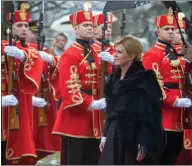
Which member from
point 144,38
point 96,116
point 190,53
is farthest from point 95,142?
point 144,38

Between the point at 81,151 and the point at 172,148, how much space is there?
3.58 ft

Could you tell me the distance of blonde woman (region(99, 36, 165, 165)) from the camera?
7.90 m

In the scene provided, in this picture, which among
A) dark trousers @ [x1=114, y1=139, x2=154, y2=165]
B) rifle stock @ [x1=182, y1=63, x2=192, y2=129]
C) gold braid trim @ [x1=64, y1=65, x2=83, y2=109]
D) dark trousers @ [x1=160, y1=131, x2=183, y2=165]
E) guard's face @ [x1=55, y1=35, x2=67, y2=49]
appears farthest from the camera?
Answer: guard's face @ [x1=55, y1=35, x2=67, y2=49]

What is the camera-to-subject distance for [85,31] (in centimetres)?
995

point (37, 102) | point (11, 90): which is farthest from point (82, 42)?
point (11, 90)

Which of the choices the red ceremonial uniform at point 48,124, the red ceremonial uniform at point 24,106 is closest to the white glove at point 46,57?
the red ceremonial uniform at point 48,124

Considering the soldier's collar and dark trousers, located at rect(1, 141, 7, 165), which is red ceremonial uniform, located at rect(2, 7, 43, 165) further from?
the soldier's collar

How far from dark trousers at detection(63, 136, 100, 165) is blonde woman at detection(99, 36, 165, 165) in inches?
64.4

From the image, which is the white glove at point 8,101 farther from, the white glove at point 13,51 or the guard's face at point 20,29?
the guard's face at point 20,29

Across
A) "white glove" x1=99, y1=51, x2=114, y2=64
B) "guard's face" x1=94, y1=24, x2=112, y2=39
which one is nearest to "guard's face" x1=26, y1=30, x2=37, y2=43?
"guard's face" x1=94, y1=24, x2=112, y2=39

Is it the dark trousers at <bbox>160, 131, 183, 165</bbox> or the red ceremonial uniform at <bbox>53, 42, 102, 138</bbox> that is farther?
the dark trousers at <bbox>160, 131, 183, 165</bbox>

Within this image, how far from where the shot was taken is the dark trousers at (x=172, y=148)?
9.96m

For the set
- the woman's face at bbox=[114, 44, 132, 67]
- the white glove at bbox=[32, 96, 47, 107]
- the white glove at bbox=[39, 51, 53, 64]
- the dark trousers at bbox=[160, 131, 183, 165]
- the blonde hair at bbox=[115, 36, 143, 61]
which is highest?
the blonde hair at bbox=[115, 36, 143, 61]

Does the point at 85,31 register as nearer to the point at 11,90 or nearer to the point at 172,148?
the point at 11,90
